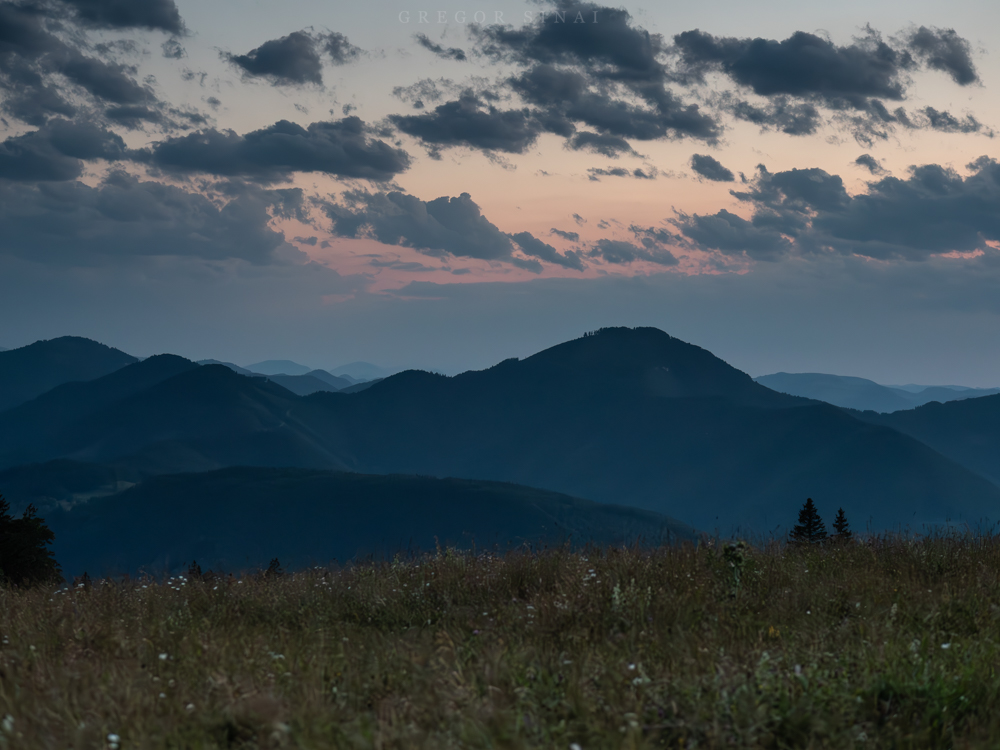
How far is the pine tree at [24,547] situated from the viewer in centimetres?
2684

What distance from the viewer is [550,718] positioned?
13.6 feet

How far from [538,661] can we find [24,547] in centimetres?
3036

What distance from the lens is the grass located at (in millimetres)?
3906

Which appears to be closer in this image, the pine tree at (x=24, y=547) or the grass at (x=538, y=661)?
the grass at (x=538, y=661)

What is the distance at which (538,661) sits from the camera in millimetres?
4863

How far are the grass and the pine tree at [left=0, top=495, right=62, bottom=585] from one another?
23.1m

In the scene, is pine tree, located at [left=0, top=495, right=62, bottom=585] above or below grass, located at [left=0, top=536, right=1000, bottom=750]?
below

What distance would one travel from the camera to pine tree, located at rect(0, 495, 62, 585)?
2684cm

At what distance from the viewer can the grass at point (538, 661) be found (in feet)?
12.8

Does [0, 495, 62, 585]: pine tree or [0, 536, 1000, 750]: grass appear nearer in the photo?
[0, 536, 1000, 750]: grass

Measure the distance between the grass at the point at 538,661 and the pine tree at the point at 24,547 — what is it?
23.1m

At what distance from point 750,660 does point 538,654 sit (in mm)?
1383

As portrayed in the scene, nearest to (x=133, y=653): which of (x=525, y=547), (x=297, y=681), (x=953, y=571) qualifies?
(x=297, y=681)

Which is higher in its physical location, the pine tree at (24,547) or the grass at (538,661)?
the grass at (538,661)
